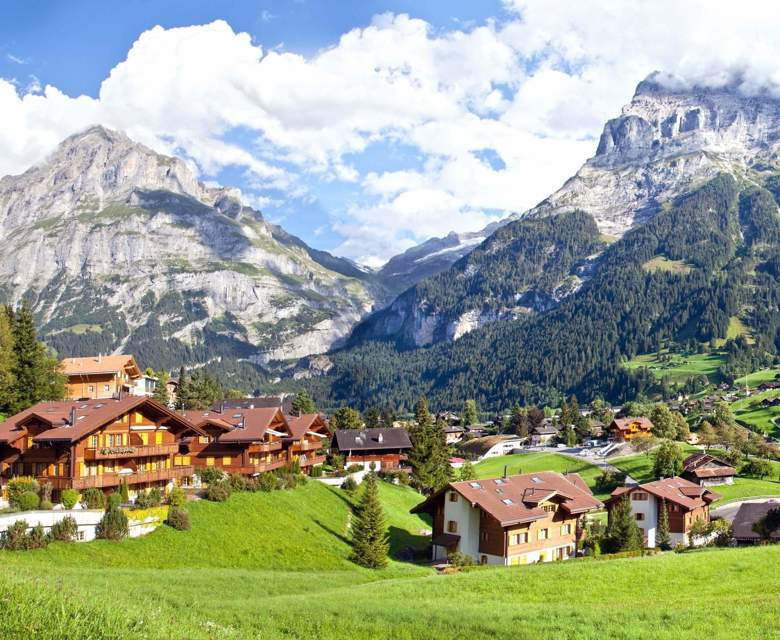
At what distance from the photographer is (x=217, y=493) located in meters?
54.0

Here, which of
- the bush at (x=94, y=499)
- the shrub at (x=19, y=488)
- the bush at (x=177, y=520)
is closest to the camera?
the shrub at (x=19, y=488)

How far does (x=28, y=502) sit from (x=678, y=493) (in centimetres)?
6360

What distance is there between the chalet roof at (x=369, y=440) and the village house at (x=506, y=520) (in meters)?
40.5

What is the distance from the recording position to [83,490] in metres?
47.5

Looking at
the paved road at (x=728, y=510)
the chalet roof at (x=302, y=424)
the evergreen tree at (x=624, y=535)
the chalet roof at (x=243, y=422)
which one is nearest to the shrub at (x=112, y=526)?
the chalet roof at (x=243, y=422)

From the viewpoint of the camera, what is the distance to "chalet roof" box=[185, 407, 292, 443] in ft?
215

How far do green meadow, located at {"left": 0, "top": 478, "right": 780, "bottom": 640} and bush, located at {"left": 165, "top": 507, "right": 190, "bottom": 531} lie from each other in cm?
70

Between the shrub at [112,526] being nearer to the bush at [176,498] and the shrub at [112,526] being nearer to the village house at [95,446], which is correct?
the bush at [176,498]

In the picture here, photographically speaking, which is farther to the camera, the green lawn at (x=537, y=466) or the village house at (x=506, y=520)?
the green lawn at (x=537, y=466)

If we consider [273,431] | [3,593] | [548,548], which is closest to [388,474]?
[273,431]

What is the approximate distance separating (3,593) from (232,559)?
1195 inches

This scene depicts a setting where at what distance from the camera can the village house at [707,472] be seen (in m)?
97.8

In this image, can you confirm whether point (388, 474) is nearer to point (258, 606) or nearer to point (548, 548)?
point (548, 548)

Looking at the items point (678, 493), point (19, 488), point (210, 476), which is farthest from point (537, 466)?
point (19, 488)
